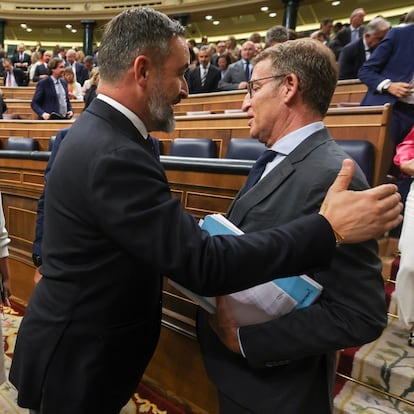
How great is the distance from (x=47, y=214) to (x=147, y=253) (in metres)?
0.27

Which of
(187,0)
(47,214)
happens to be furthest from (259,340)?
(187,0)

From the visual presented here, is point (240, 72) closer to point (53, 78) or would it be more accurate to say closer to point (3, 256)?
point (53, 78)

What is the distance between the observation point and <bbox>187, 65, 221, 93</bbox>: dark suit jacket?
411 centimetres

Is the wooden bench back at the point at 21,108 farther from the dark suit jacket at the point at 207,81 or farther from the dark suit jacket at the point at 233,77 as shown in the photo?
the dark suit jacket at the point at 233,77

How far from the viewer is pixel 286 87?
0.72 m

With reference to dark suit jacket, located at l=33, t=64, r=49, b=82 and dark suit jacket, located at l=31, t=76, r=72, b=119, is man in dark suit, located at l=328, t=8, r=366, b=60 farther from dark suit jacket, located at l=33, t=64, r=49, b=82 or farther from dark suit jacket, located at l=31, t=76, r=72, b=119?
dark suit jacket, located at l=33, t=64, r=49, b=82

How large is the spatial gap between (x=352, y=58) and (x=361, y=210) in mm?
3010

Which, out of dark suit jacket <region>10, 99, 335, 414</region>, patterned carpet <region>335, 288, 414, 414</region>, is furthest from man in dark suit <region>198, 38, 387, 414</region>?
patterned carpet <region>335, 288, 414, 414</region>

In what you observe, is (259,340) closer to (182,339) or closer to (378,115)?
(182,339)

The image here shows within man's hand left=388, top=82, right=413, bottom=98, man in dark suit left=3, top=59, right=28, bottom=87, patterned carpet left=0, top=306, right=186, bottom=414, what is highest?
man in dark suit left=3, top=59, right=28, bottom=87

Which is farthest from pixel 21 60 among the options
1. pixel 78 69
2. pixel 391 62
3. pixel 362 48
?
pixel 391 62

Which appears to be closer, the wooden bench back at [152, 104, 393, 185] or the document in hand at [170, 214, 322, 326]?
the document in hand at [170, 214, 322, 326]

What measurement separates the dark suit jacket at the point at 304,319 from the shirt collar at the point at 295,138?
0.02 metres

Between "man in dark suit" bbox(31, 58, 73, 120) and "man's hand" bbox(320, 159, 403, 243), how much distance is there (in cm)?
370
